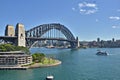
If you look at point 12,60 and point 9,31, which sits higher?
point 9,31

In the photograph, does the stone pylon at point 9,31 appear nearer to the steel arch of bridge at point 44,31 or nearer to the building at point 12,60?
the steel arch of bridge at point 44,31

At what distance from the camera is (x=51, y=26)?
→ 16188cm

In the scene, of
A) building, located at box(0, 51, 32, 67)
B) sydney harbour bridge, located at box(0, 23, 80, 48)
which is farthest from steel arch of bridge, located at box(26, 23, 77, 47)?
building, located at box(0, 51, 32, 67)

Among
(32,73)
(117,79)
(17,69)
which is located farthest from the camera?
(17,69)

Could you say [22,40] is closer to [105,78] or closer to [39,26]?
[39,26]

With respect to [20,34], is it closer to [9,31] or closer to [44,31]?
[9,31]

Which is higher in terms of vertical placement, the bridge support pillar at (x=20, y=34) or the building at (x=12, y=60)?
the bridge support pillar at (x=20, y=34)

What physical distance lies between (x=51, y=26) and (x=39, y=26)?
15.7 metres

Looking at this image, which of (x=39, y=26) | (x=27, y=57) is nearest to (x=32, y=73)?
(x=27, y=57)

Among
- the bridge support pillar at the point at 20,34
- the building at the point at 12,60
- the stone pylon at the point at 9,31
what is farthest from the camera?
the stone pylon at the point at 9,31

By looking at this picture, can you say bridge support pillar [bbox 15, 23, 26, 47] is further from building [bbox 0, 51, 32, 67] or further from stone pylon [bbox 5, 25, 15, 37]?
building [bbox 0, 51, 32, 67]

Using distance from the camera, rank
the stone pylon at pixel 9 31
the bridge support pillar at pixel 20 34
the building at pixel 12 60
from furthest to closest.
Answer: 1. the stone pylon at pixel 9 31
2. the bridge support pillar at pixel 20 34
3. the building at pixel 12 60

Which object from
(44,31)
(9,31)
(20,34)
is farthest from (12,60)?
(44,31)

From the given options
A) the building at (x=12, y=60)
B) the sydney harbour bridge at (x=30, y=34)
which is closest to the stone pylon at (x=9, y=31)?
the sydney harbour bridge at (x=30, y=34)
